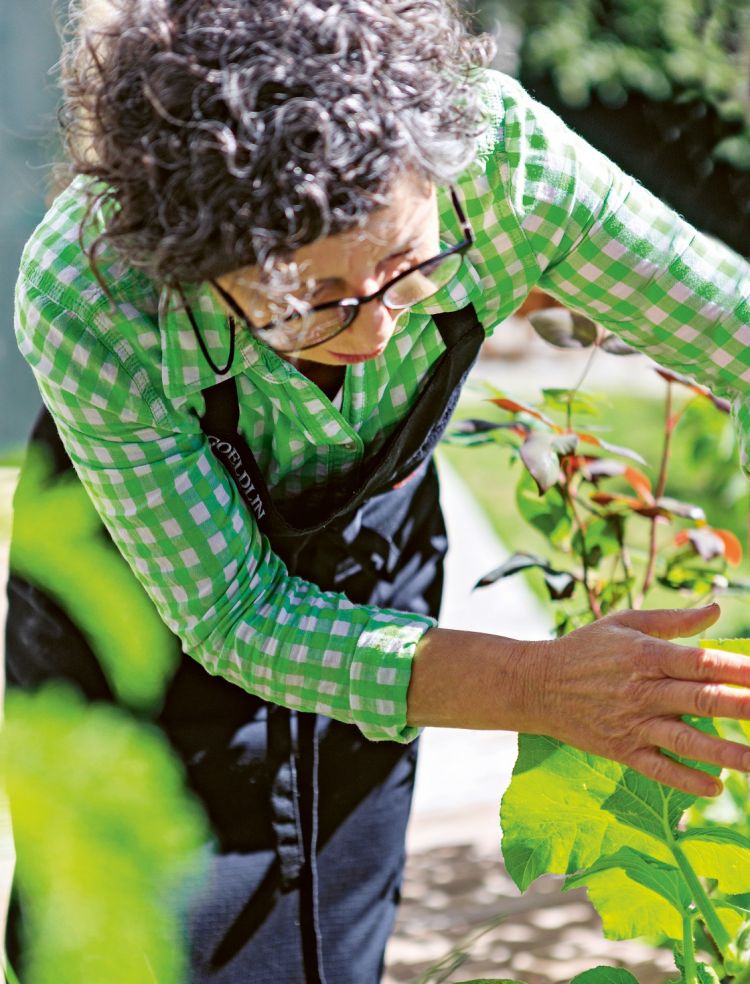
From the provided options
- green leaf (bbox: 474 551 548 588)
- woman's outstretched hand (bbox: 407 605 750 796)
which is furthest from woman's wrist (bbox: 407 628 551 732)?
green leaf (bbox: 474 551 548 588)

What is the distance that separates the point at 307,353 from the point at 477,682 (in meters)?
0.35

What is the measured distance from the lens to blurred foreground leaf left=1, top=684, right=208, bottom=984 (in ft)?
1.84

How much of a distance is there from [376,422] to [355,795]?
0.63 m

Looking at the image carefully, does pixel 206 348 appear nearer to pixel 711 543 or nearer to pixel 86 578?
pixel 86 578

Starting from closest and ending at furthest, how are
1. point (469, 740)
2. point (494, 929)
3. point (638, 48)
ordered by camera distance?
point (494, 929), point (469, 740), point (638, 48)

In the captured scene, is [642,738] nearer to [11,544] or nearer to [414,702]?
[414,702]

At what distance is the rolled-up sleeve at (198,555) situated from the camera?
1.15 m

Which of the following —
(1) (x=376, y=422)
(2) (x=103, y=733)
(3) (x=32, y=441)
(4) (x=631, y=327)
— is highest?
(2) (x=103, y=733)

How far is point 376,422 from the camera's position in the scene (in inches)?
56.5

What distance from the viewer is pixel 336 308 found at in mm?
996

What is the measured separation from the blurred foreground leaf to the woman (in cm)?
44

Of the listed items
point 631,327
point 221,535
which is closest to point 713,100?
point 631,327

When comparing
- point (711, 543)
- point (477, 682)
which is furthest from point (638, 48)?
point (477, 682)

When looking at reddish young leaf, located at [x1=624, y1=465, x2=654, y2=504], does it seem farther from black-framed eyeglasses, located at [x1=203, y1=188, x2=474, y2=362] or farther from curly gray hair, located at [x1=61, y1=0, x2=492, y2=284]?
curly gray hair, located at [x1=61, y1=0, x2=492, y2=284]
